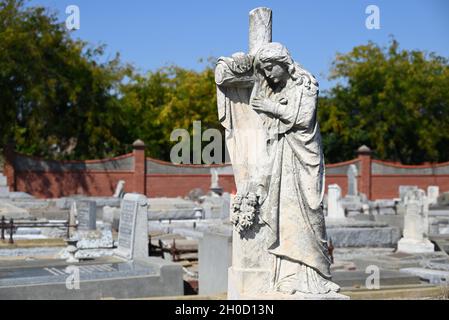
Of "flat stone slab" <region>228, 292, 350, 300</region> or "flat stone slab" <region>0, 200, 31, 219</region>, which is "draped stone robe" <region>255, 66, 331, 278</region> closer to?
"flat stone slab" <region>228, 292, 350, 300</region>

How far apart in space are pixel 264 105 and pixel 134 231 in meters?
6.72

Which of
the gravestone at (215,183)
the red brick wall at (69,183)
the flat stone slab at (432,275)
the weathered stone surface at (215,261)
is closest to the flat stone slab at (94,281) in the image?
the weathered stone surface at (215,261)

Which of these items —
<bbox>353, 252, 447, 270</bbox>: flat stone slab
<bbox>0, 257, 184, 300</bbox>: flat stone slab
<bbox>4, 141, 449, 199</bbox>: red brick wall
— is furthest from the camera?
<bbox>4, 141, 449, 199</bbox>: red brick wall

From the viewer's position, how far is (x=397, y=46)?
148 feet

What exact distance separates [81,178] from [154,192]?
3773 mm

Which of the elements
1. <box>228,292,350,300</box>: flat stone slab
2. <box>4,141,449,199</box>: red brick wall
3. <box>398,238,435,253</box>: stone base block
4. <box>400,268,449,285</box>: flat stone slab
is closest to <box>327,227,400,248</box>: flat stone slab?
<box>398,238,435,253</box>: stone base block

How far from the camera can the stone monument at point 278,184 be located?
577 centimetres

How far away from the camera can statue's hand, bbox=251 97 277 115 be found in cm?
583

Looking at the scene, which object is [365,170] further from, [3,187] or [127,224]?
[127,224]

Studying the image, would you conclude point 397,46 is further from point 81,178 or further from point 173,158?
point 173,158

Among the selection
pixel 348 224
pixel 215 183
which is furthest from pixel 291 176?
pixel 215 183

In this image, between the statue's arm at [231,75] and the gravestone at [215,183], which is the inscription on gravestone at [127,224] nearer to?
the statue's arm at [231,75]

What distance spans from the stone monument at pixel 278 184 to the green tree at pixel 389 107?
119 ft

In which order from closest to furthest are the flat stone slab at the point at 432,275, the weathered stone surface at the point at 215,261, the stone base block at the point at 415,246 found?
the weathered stone surface at the point at 215,261
the flat stone slab at the point at 432,275
the stone base block at the point at 415,246
